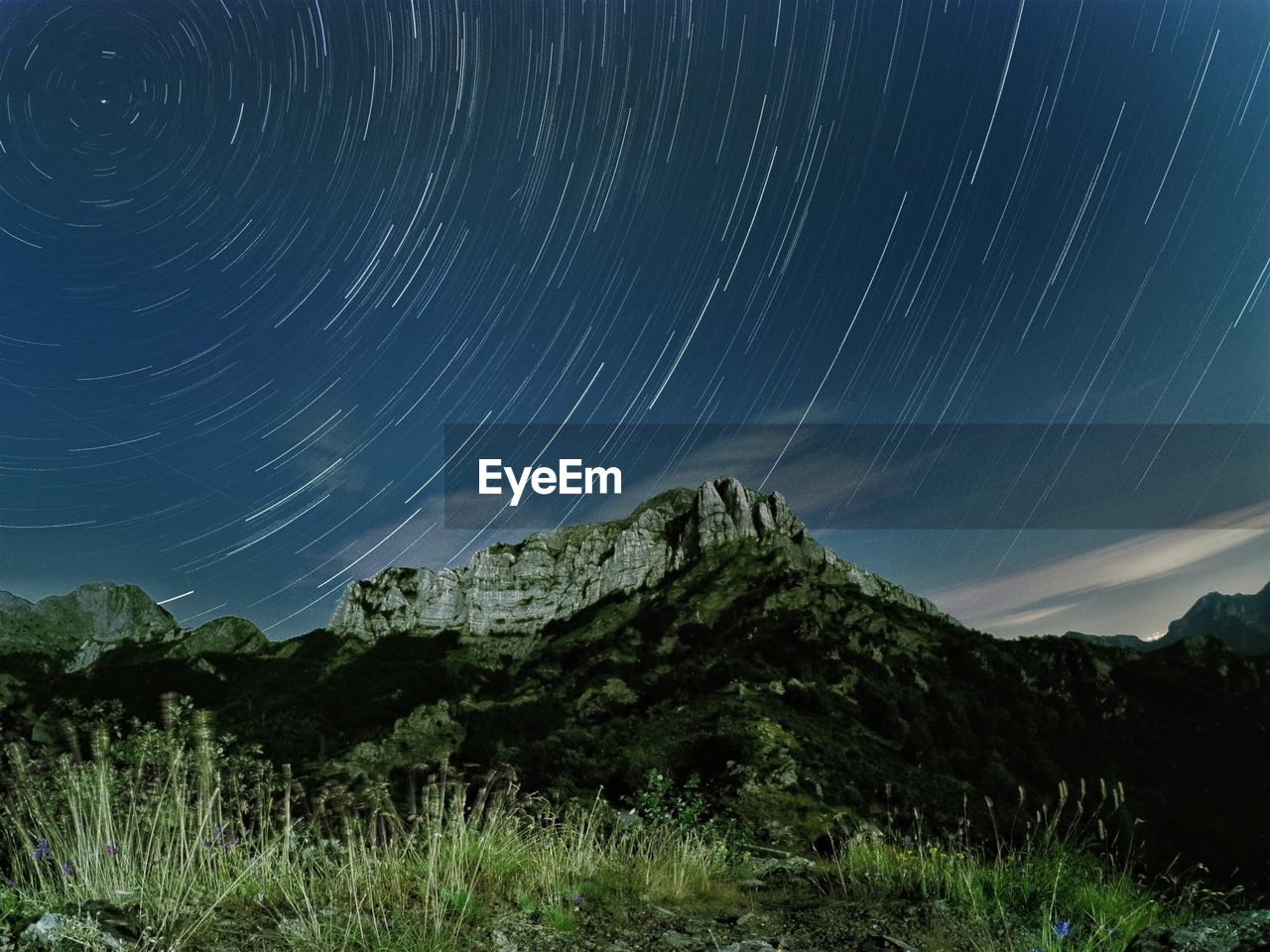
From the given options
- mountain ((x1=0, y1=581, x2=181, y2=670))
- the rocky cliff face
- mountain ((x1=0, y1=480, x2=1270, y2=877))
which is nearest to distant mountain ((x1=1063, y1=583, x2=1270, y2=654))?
mountain ((x1=0, y1=480, x2=1270, y2=877))

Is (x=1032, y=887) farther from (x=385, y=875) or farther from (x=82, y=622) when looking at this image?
(x=82, y=622)

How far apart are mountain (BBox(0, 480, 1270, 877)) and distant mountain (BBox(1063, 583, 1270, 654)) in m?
9.07

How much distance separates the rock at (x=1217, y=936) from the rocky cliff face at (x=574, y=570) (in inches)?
3758

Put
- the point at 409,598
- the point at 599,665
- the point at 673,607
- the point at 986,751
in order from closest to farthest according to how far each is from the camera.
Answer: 1. the point at 986,751
2. the point at 599,665
3. the point at 673,607
4. the point at 409,598

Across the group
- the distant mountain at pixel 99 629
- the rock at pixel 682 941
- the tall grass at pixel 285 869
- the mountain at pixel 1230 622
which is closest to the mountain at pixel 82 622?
the distant mountain at pixel 99 629

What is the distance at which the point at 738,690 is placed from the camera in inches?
2427

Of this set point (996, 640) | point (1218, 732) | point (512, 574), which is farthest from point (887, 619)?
point (512, 574)

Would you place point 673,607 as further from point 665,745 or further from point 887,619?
point 665,745

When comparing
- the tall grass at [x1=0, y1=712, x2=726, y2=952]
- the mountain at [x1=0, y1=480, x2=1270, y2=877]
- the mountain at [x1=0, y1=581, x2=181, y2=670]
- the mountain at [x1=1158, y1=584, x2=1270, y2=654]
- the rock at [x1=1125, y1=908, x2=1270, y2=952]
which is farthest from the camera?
the mountain at [x1=1158, y1=584, x2=1270, y2=654]

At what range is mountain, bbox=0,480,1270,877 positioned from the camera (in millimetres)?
48938

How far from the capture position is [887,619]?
8162cm

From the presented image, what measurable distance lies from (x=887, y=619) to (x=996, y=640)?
12.1m

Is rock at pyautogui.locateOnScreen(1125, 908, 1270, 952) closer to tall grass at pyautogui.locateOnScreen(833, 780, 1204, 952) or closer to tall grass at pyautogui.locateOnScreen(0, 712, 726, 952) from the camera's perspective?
tall grass at pyautogui.locateOnScreen(833, 780, 1204, 952)

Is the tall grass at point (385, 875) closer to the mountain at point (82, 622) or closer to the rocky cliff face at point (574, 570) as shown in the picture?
the rocky cliff face at point (574, 570)
